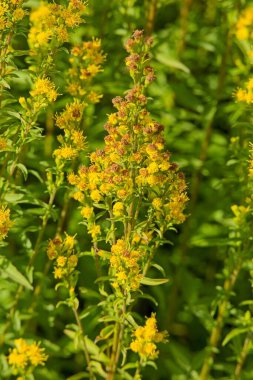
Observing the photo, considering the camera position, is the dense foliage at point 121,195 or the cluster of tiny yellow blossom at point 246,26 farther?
the cluster of tiny yellow blossom at point 246,26

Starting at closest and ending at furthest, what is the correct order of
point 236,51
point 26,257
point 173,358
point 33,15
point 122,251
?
point 122,251
point 33,15
point 26,257
point 173,358
point 236,51

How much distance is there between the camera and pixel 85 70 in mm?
3248

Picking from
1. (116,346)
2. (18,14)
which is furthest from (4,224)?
(18,14)

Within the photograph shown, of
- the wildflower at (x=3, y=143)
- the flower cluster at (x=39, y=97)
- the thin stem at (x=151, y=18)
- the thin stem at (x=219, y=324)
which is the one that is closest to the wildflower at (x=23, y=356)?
the wildflower at (x=3, y=143)

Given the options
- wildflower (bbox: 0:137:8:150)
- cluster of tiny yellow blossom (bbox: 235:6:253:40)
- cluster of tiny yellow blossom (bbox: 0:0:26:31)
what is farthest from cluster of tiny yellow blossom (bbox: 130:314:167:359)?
cluster of tiny yellow blossom (bbox: 235:6:253:40)

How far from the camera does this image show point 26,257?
372 centimetres

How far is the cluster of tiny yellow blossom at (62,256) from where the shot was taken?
110 inches

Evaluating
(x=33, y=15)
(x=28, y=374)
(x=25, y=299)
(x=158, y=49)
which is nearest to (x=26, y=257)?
(x=25, y=299)

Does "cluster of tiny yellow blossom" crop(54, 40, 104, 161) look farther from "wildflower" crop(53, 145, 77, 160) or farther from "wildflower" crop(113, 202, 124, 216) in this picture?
"wildflower" crop(113, 202, 124, 216)

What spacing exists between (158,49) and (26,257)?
1746 millimetres

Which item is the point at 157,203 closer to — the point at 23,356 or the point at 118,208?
the point at 118,208

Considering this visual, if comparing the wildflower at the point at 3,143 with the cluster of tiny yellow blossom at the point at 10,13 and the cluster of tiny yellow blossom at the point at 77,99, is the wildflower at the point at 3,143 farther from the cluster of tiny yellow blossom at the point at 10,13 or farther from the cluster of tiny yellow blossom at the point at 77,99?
the cluster of tiny yellow blossom at the point at 10,13

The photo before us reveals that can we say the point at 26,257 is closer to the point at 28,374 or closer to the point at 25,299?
the point at 25,299

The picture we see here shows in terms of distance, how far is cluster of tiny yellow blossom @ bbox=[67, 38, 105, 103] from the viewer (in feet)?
10.6
